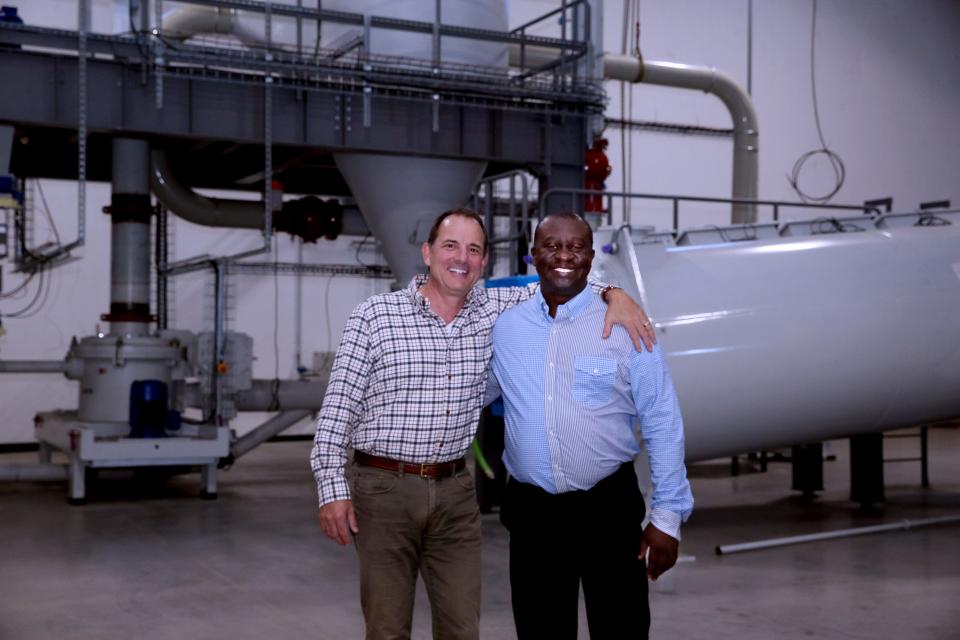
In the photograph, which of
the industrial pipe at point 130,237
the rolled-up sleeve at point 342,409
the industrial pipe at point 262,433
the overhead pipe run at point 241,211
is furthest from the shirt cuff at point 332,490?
the overhead pipe run at point 241,211

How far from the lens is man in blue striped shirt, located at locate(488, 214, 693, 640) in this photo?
279 cm

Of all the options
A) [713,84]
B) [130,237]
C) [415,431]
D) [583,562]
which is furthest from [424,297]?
[713,84]

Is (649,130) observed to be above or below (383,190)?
above

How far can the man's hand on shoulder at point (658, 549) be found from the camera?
107 inches

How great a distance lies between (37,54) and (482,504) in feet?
15.0

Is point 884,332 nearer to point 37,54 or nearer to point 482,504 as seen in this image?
point 482,504

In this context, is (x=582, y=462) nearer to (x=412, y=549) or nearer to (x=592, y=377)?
(x=592, y=377)

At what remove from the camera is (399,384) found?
9.39 feet

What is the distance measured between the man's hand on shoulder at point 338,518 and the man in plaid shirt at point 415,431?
3cm

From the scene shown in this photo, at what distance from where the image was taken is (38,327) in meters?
12.9

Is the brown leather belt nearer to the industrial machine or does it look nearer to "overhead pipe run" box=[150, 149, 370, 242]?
the industrial machine

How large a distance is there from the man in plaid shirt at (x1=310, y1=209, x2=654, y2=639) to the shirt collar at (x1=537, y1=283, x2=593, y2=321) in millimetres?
77

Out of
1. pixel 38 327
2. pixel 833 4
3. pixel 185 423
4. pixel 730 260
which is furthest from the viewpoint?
pixel 833 4

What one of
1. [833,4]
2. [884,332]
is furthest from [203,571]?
[833,4]
